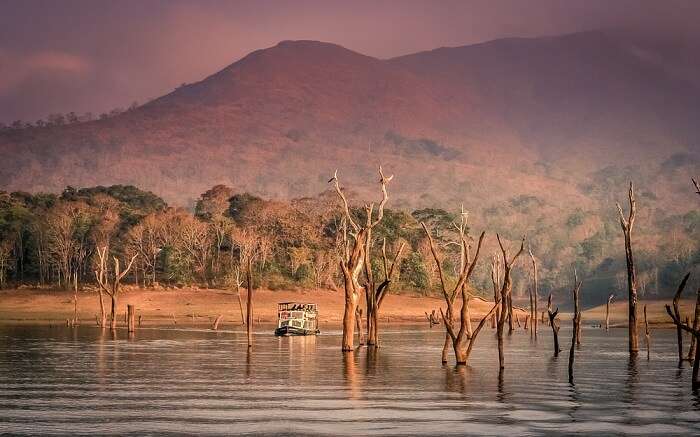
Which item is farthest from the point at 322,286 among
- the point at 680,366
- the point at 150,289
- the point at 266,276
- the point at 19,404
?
the point at 19,404

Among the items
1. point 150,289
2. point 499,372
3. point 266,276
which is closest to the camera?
point 499,372

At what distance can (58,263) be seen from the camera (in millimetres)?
124500

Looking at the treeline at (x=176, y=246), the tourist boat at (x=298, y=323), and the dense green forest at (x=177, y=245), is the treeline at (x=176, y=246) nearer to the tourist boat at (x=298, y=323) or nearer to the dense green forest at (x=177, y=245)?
the dense green forest at (x=177, y=245)

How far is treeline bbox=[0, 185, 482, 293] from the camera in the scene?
421 ft

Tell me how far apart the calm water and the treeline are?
2318 inches

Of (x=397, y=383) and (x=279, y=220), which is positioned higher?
(x=279, y=220)

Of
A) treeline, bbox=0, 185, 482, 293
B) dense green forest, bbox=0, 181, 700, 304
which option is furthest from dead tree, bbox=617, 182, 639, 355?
treeline, bbox=0, 185, 482, 293

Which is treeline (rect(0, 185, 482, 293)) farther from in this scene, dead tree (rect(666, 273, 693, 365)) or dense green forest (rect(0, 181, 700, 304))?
dead tree (rect(666, 273, 693, 365))

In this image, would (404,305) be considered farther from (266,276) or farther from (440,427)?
(440,427)

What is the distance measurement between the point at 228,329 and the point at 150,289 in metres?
27.2

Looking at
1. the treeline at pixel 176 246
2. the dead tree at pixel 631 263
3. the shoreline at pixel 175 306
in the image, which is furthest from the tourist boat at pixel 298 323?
the dead tree at pixel 631 263

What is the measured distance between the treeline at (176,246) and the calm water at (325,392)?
58878 mm

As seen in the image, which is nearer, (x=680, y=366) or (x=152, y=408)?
(x=152, y=408)

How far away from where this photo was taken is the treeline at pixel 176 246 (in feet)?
421
